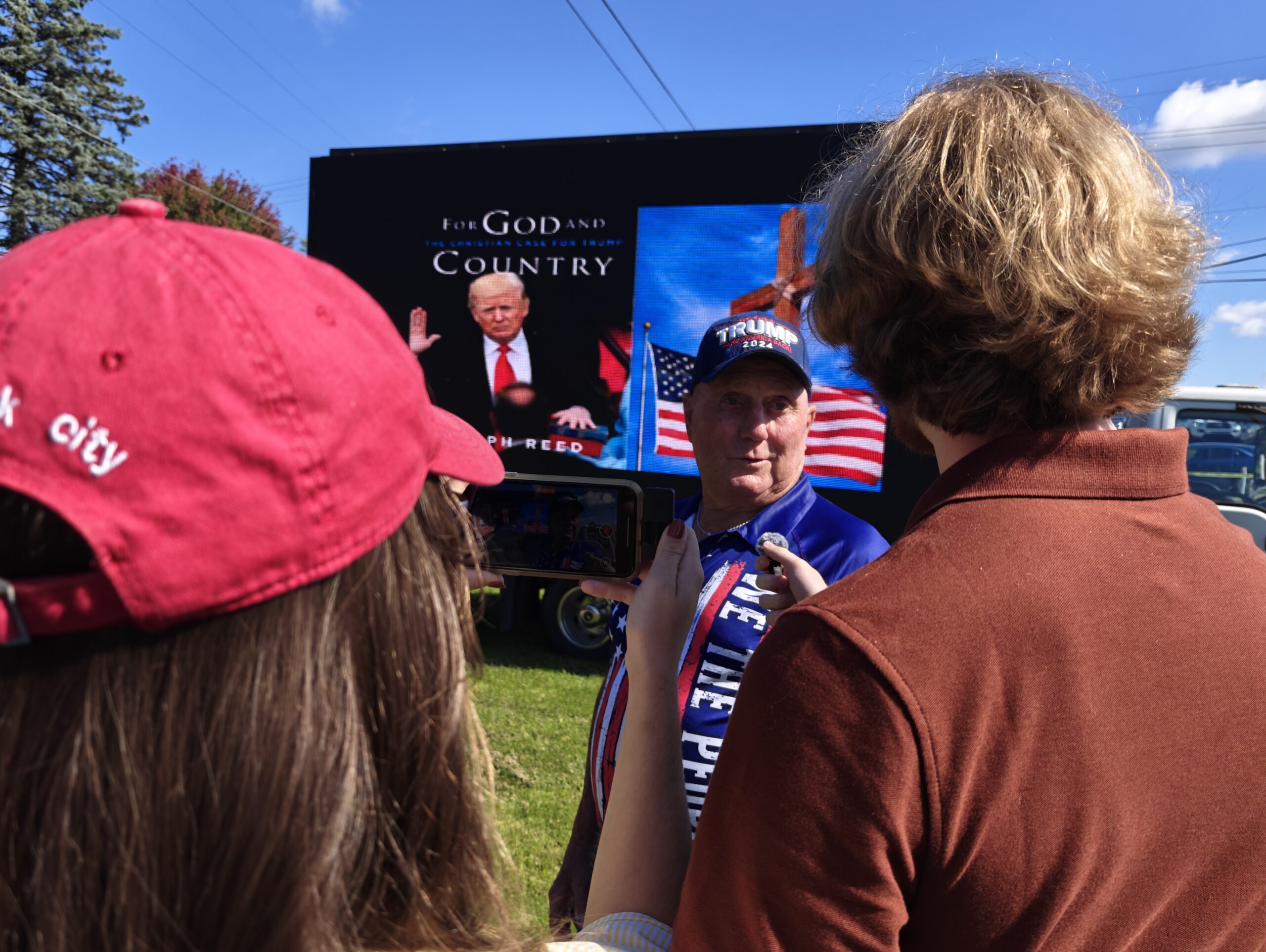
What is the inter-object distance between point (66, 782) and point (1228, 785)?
3.47 ft

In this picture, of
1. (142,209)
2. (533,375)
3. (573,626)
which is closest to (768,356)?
(142,209)

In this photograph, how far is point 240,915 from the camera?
64 cm

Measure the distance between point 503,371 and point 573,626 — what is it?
214 cm

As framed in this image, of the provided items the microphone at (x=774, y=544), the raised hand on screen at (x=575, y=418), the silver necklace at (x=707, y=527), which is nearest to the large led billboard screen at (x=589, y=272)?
the raised hand on screen at (x=575, y=418)

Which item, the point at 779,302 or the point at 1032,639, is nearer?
the point at 1032,639

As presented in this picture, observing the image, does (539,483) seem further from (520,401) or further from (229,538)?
(520,401)

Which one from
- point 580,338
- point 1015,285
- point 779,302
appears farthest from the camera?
point 580,338

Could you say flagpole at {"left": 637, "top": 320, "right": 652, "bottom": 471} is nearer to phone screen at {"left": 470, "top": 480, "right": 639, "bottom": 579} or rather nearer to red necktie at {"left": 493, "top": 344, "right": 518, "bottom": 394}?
red necktie at {"left": 493, "top": 344, "right": 518, "bottom": 394}

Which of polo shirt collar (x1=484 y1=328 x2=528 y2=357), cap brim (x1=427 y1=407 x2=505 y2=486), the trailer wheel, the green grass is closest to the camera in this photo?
cap brim (x1=427 y1=407 x2=505 y2=486)

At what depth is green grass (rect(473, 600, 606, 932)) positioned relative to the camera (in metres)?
3.91

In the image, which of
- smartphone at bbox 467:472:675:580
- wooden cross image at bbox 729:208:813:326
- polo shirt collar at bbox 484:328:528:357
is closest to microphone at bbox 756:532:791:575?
smartphone at bbox 467:472:675:580

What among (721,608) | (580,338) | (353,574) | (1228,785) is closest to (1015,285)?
(1228,785)

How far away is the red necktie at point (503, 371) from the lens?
6.61m

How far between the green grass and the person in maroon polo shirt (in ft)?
6.55
